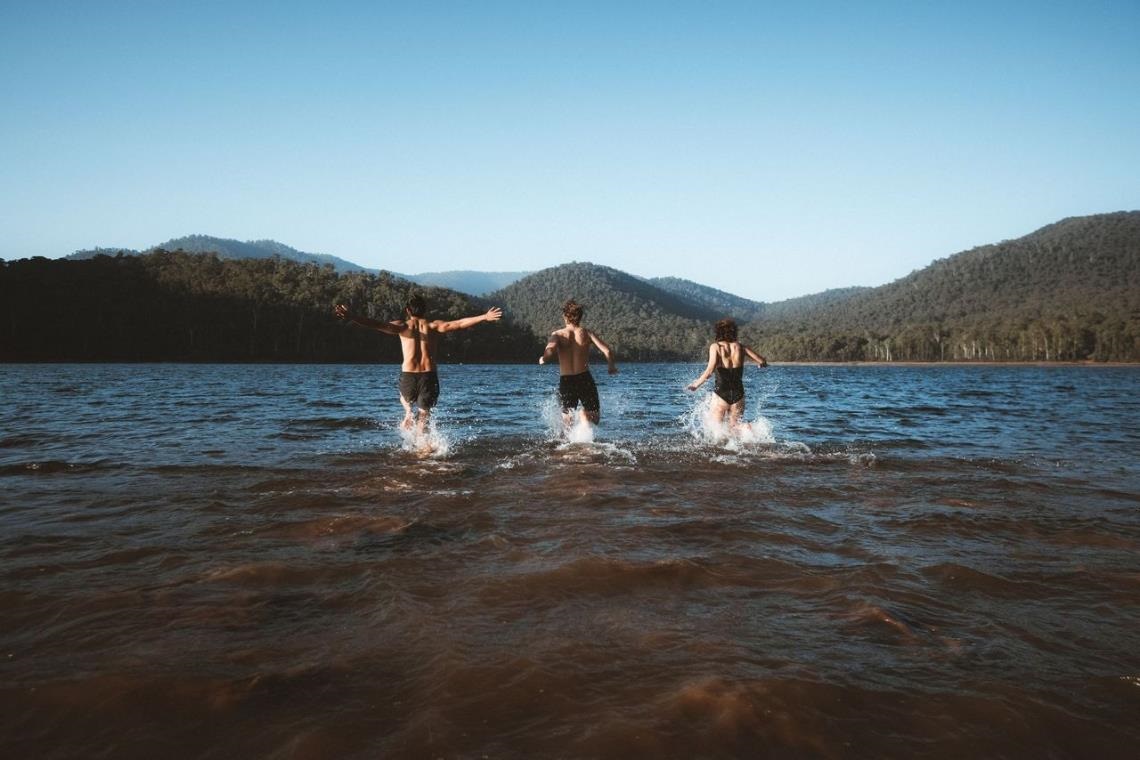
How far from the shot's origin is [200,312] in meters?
122

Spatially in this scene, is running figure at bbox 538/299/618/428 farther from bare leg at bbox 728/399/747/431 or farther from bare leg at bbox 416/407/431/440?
bare leg at bbox 728/399/747/431

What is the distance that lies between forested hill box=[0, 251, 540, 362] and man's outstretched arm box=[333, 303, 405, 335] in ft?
320

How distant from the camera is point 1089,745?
2.60 m

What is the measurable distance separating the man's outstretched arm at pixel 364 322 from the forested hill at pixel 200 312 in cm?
9768

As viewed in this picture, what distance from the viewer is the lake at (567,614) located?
107 inches

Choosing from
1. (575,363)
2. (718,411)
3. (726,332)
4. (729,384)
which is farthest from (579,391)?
(726,332)

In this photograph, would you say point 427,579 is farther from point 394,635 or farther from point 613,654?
point 613,654

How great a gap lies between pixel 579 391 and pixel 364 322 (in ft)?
14.7

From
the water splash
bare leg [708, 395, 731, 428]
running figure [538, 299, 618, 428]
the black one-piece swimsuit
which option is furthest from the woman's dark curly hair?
the water splash

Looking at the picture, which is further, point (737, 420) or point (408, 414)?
point (737, 420)

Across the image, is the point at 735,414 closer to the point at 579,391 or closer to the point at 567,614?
the point at 579,391

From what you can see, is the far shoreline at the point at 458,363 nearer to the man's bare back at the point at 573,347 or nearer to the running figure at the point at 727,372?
the man's bare back at the point at 573,347

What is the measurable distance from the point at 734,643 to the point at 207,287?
149 metres

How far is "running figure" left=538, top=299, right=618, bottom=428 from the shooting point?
12.5 m
